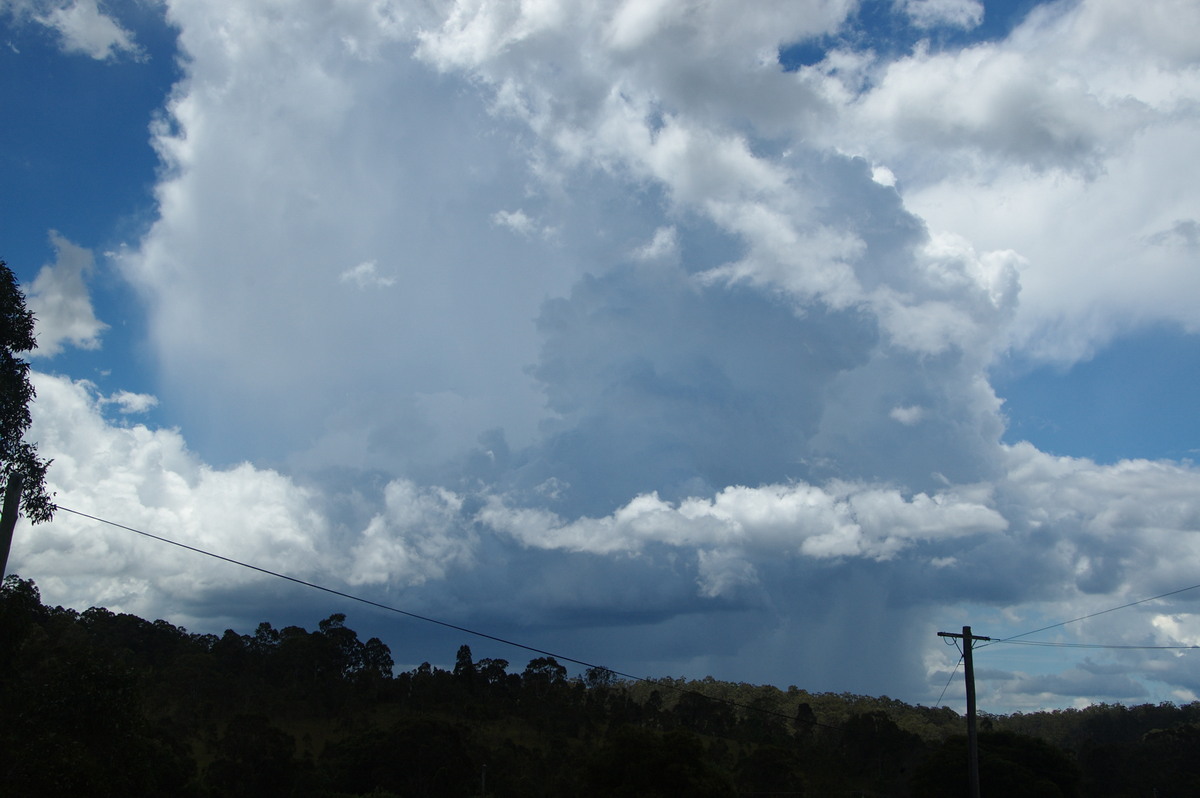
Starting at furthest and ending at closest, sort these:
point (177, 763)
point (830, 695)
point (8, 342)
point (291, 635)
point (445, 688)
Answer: point (830, 695) → point (291, 635) → point (445, 688) → point (177, 763) → point (8, 342)

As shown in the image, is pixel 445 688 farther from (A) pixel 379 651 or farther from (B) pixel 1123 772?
(B) pixel 1123 772

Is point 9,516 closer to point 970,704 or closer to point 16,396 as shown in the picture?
point 16,396

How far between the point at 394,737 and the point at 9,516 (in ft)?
162

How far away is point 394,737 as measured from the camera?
206 ft

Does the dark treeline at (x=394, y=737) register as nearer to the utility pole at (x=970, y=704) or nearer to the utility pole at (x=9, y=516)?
the utility pole at (x=9, y=516)

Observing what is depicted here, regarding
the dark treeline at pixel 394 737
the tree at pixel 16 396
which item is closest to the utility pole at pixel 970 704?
the dark treeline at pixel 394 737

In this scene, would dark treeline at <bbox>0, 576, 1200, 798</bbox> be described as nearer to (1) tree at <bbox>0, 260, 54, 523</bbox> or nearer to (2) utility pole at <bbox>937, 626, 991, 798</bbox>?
(1) tree at <bbox>0, 260, 54, 523</bbox>

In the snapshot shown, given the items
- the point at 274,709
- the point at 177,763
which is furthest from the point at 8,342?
the point at 274,709

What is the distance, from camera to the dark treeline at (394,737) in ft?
83.6

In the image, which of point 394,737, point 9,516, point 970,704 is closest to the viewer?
point 9,516

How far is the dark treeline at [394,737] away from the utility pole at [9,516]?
14.0ft

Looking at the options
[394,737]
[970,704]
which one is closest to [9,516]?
[970,704]

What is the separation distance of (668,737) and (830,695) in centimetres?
14546

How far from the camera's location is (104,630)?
95.8 m
